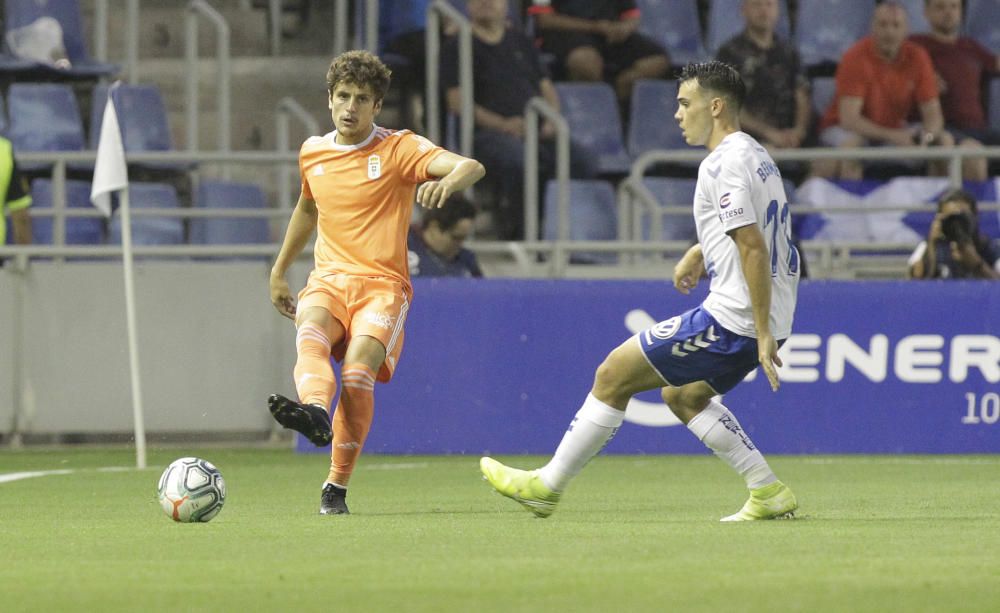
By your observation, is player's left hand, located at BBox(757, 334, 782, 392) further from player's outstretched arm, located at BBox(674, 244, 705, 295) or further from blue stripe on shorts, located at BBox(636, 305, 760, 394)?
player's outstretched arm, located at BBox(674, 244, 705, 295)

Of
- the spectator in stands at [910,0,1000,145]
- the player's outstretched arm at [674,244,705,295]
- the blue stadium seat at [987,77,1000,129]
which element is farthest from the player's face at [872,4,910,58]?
the player's outstretched arm at [674,244,705,295]

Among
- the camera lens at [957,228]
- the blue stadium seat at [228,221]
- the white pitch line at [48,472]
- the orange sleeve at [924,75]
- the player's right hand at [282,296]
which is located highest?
the orange sleeve at [924,75]

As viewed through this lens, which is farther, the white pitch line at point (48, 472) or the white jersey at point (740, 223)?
the white pitch line at point (48, 472)

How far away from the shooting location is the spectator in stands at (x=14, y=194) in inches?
548

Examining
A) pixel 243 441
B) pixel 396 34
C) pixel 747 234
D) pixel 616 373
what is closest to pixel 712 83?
pixel 747 234

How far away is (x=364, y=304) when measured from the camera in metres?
8.41

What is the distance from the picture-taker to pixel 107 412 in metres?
13.8

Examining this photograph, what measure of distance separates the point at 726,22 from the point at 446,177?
441 inches

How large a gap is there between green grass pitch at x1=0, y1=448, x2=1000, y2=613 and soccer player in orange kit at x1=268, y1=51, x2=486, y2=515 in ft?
1.98

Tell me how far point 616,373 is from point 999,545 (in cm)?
177

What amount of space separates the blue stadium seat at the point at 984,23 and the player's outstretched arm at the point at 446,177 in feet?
39.2

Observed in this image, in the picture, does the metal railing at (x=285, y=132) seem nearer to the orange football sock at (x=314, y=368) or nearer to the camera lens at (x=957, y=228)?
the camera lens at (x=957, y=228)

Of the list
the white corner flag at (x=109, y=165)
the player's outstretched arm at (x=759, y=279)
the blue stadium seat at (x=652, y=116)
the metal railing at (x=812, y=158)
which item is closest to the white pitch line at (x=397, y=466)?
the white corner flag at (x=109, y=165)

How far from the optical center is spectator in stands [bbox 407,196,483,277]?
13.3 metres
